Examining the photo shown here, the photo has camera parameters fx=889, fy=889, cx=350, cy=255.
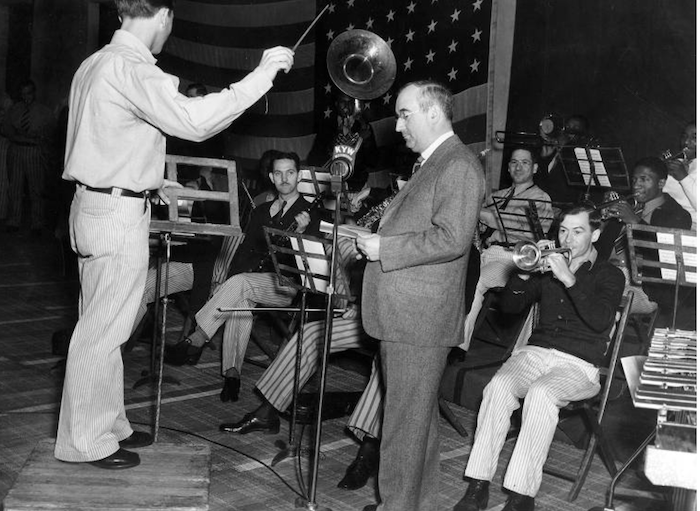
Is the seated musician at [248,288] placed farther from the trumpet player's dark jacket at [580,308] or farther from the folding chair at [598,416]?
the folding chair at [598,416]

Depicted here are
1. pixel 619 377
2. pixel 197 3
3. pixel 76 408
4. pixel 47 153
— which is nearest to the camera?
pixel 76 408

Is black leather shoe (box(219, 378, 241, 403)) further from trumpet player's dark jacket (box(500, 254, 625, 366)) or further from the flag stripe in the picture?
the flag stripe

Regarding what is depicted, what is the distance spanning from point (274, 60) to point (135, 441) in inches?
66.7

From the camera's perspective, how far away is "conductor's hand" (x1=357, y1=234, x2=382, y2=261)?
3354 millimetres

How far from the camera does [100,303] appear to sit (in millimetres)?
3311

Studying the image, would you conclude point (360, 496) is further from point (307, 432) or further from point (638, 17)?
point (638, 17)

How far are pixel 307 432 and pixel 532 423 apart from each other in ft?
4.61

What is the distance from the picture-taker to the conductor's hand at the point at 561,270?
4.15 meters

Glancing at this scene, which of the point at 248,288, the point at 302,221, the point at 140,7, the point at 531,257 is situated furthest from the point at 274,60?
the point at 248,288

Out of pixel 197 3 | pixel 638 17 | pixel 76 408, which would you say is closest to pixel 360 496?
pixel 76 408

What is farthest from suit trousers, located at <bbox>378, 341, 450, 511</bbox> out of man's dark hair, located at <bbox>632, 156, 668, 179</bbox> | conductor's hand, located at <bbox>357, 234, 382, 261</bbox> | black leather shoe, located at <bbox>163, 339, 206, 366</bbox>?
man's dark hair, located at <bbox>632, 156, 668, 179</bbox>

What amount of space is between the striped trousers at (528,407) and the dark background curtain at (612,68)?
298cm

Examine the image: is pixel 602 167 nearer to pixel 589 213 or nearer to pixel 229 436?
pixel 589 213

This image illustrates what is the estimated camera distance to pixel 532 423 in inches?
158
